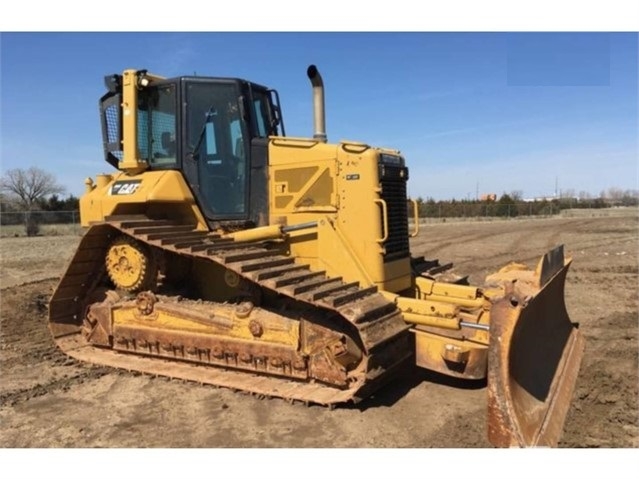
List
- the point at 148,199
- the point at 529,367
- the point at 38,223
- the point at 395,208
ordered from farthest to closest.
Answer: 1. the point at 38,223
2. the point at 148,199
3. the point at 395,208
4. the point at 529,367

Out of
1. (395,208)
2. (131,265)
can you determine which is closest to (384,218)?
(395,208)

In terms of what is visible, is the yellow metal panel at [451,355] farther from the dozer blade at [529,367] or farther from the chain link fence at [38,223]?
the chain link fence at [38,223]

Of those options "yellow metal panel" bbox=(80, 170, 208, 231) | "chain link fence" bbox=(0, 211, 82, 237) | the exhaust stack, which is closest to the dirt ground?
"yellow metal panel" bbox=(80, 170, 208, 231)

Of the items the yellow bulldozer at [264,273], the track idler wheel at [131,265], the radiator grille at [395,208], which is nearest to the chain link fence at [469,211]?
the radiator grille at [395,208]

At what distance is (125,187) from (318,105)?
8.52 feet

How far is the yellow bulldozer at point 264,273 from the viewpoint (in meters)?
5.17

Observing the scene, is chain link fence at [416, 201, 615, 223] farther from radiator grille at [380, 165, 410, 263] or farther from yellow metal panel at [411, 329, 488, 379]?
yellow metal panel at [411, 329, 488, 379]

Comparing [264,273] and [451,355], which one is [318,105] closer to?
[264,273]

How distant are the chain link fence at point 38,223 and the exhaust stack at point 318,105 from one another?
26.5 meters

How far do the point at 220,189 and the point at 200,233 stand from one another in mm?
650

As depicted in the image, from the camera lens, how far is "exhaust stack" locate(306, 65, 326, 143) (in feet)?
21.2

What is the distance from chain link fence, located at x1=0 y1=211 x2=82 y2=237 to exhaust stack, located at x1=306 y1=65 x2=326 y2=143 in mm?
26533

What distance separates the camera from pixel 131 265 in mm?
6488
